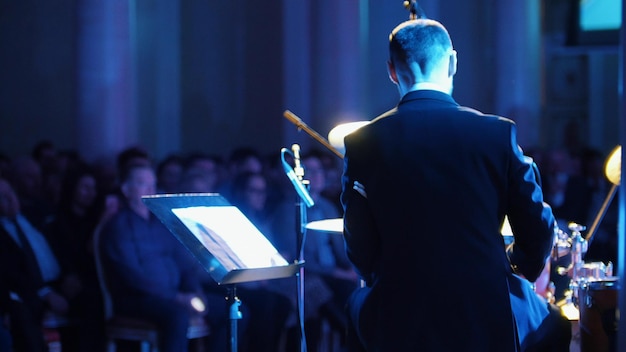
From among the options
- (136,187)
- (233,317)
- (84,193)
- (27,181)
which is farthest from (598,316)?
(27,181)

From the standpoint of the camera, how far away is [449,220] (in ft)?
9.73

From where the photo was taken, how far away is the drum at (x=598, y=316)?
Answer: 376 centimetres

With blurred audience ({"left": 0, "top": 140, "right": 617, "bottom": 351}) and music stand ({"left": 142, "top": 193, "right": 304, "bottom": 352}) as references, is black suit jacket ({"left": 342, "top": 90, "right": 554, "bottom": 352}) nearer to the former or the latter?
music stand ({"left": 142, "top": 193, "right": 304, "bottom": 352})

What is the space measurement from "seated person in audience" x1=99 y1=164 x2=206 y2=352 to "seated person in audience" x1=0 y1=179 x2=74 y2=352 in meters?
0.46

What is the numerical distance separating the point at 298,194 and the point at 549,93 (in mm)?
10128

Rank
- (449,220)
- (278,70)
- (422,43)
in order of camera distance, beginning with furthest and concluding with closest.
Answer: (278,70)
(422,43)
(449,220)

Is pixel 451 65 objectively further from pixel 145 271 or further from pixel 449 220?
pixel 145 271

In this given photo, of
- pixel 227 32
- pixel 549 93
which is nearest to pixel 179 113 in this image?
pixel 227 32

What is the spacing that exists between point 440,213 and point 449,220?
0.04 m

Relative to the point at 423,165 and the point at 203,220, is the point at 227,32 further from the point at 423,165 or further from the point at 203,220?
the point at 423,165

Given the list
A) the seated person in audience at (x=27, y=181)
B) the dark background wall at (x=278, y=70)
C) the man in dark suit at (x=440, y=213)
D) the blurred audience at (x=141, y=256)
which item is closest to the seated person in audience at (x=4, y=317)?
the blurred audience at (x=141, y=256)

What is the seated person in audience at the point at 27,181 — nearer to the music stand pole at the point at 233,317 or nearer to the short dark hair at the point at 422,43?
the music stand pole at the point at 233,317

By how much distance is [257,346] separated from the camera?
20.9 feet

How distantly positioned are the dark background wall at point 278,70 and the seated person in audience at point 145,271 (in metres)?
3.95
